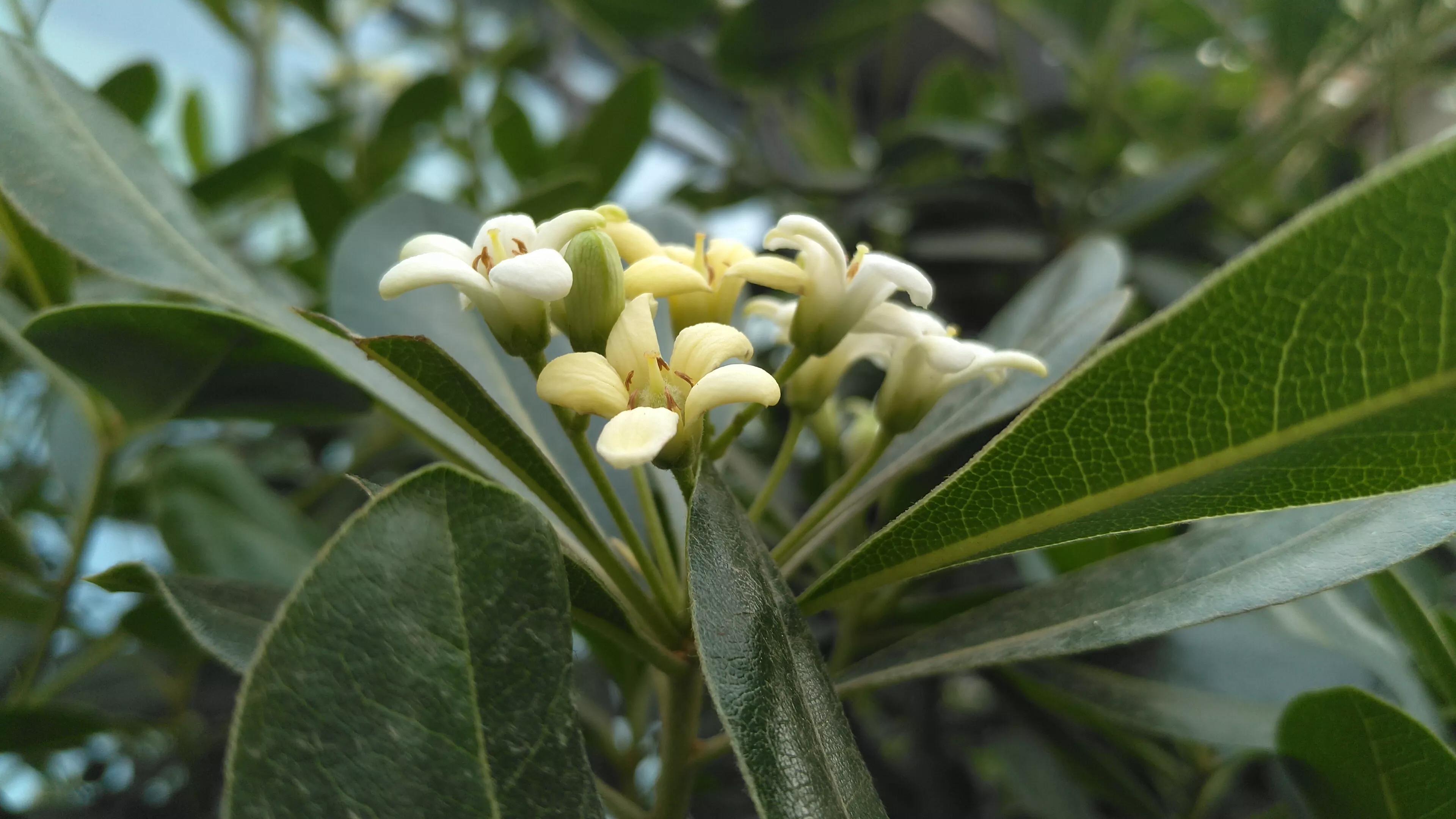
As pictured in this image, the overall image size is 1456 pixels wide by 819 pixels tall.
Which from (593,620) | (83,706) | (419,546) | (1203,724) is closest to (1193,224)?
(1203,724)

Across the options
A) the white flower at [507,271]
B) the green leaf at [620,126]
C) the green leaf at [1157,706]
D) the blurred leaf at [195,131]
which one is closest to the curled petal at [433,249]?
the white flower at [507,271]

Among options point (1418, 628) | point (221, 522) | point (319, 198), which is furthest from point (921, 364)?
point (319, 198)

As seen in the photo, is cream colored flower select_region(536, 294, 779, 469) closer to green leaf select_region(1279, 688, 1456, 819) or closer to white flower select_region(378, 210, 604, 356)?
white flower select_region(378, 210, 604, 356)

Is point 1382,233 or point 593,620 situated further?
point 593,620

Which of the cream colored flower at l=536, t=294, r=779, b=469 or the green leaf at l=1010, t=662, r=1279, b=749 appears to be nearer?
the cream colored flower at l=536, t=294, r=779, b=469

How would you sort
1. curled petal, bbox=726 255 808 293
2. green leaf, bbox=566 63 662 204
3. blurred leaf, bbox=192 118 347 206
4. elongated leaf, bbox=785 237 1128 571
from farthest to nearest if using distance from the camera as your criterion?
green leaf, bbox=566 63 662 204 < blurred leaf, bbox=192 118 347 206 < elongated leaf, bbox=785 237 1128 571 < curled petal, bbox=726 255 808 293

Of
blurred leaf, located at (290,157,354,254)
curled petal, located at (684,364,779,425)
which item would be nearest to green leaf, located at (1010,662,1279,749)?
curled petal, located at (684,364,779,425)

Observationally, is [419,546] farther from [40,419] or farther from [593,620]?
[40,419]
